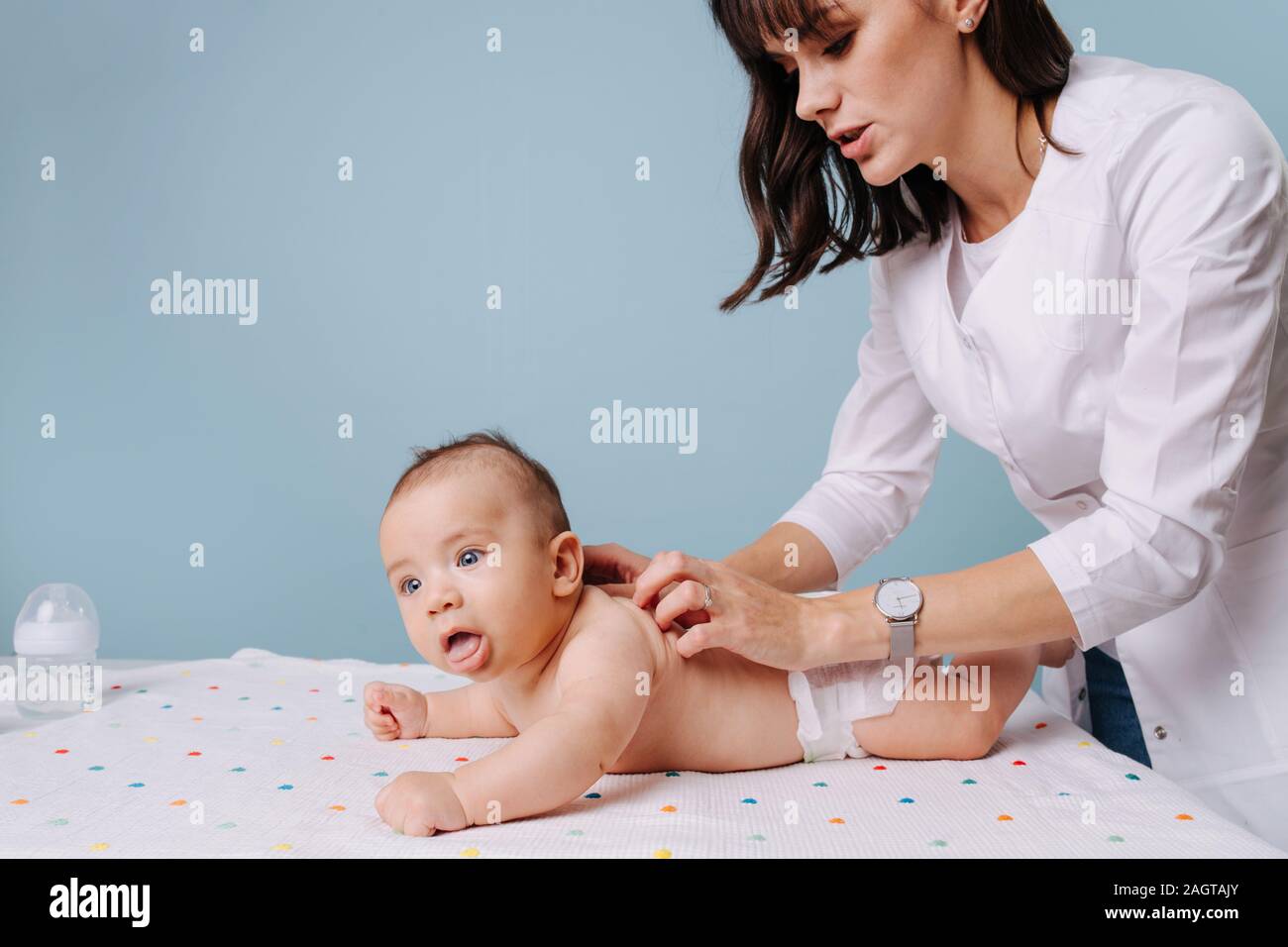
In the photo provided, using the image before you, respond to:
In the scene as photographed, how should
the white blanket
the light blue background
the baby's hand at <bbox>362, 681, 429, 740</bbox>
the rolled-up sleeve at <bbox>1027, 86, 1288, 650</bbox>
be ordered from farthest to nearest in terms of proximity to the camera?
the light blue background < the baby's hand at <bbox>362, 681, 429, 740</bbox> < the rolled-up sleeve at <bbox>1027, 86, 1288, 650</bbox> < the white blanket

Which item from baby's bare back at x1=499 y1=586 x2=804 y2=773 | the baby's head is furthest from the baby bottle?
baby's bare back at x1=499 y1=586 x2=804 y2=773

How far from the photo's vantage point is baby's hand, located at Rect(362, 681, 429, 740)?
1368mm

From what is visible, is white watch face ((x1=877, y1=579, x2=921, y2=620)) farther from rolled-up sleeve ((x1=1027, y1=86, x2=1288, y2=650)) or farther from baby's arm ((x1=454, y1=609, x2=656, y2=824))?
baby's arm ((x1=454, y1=609, x2=656, y2=824))

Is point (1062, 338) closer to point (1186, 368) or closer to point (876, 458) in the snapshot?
point (1186, 368)

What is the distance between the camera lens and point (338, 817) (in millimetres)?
1060

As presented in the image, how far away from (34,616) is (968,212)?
129cm

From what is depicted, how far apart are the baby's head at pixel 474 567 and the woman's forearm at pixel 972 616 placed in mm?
294

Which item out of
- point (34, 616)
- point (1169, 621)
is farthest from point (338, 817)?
point (1169, 621)

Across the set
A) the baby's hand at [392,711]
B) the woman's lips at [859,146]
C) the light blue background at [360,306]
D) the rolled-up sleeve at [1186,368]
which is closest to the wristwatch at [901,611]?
the rolled-up sleeve at [1186,368]

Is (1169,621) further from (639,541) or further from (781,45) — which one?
(639,541)

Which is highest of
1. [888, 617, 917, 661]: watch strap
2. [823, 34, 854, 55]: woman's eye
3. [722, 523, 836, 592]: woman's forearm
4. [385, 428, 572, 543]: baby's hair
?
[823, 34, 854, 55]: woman's eye

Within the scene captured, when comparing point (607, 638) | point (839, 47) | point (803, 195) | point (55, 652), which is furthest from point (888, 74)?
point (55, 652)

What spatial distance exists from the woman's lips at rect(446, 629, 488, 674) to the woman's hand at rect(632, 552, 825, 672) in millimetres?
186

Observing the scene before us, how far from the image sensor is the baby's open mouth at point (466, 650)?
1220mm
